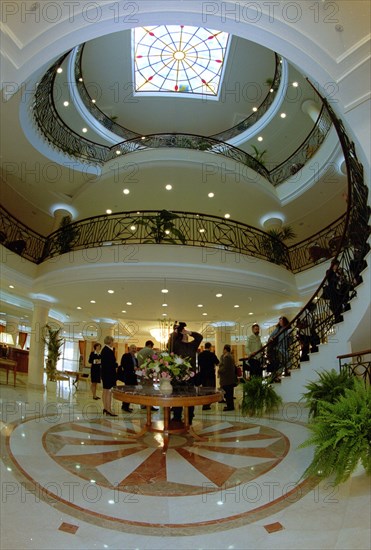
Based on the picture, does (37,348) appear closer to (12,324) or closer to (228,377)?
(228,377)

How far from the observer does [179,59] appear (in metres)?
14.5

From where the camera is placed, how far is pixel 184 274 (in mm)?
9062

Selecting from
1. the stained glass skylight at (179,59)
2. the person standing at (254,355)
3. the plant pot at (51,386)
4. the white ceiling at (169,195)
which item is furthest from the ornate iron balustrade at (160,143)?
the plant pot at (51,386)

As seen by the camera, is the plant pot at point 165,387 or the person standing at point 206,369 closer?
the plant pot at point 165,387

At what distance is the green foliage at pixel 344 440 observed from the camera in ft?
8.43

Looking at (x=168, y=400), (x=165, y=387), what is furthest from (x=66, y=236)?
(x=168, y=400)

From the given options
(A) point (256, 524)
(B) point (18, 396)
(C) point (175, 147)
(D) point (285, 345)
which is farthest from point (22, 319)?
(A) point (256, 524)

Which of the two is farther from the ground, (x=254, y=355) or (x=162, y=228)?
(x=162, y=228)

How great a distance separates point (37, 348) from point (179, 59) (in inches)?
498

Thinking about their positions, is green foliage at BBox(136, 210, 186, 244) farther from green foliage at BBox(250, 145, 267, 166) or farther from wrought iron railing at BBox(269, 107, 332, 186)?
green foliage at BBox(250, 145, 267, 166)

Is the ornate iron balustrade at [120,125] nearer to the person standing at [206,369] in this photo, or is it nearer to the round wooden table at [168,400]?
the person standing at [206,369]

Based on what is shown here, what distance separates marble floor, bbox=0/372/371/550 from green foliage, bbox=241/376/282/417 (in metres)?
1.34

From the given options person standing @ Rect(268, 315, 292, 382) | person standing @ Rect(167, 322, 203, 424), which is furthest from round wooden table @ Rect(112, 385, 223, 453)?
person standing @ Rect(268, 315, 292, 382)

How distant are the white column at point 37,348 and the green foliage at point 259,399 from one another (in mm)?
6987
